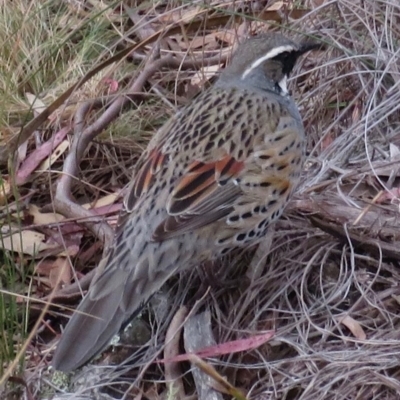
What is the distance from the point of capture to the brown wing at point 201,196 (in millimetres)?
4078

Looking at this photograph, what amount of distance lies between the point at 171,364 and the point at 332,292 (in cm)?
72

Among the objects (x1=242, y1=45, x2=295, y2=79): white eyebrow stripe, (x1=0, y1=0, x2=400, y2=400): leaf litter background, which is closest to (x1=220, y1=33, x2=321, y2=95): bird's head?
(x1=242, y1=45, x2=295, y2=79): white eyebrow stripe

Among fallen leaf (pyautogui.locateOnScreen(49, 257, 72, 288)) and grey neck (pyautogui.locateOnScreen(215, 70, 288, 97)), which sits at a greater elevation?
grey neck (pyautogui.locateOnScreen(215, 70, 288, 97))

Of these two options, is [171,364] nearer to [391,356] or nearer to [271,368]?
[271,368]

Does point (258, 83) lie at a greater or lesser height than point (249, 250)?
greater

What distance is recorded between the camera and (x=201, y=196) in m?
4.14

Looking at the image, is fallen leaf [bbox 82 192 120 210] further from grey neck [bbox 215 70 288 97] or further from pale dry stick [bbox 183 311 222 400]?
pale dry stick [bbox 183 311 222 400]

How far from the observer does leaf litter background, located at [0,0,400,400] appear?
157 inches

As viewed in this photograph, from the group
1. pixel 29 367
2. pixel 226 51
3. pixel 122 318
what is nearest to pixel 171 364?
pixel 122 318

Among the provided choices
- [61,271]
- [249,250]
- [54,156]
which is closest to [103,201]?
[54,156]

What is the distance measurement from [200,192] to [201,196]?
0.06ft

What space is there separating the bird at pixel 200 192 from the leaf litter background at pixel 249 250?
8.1 inches

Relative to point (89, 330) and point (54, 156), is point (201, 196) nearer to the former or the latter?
point (89, 330)

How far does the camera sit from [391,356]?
12.6ft
